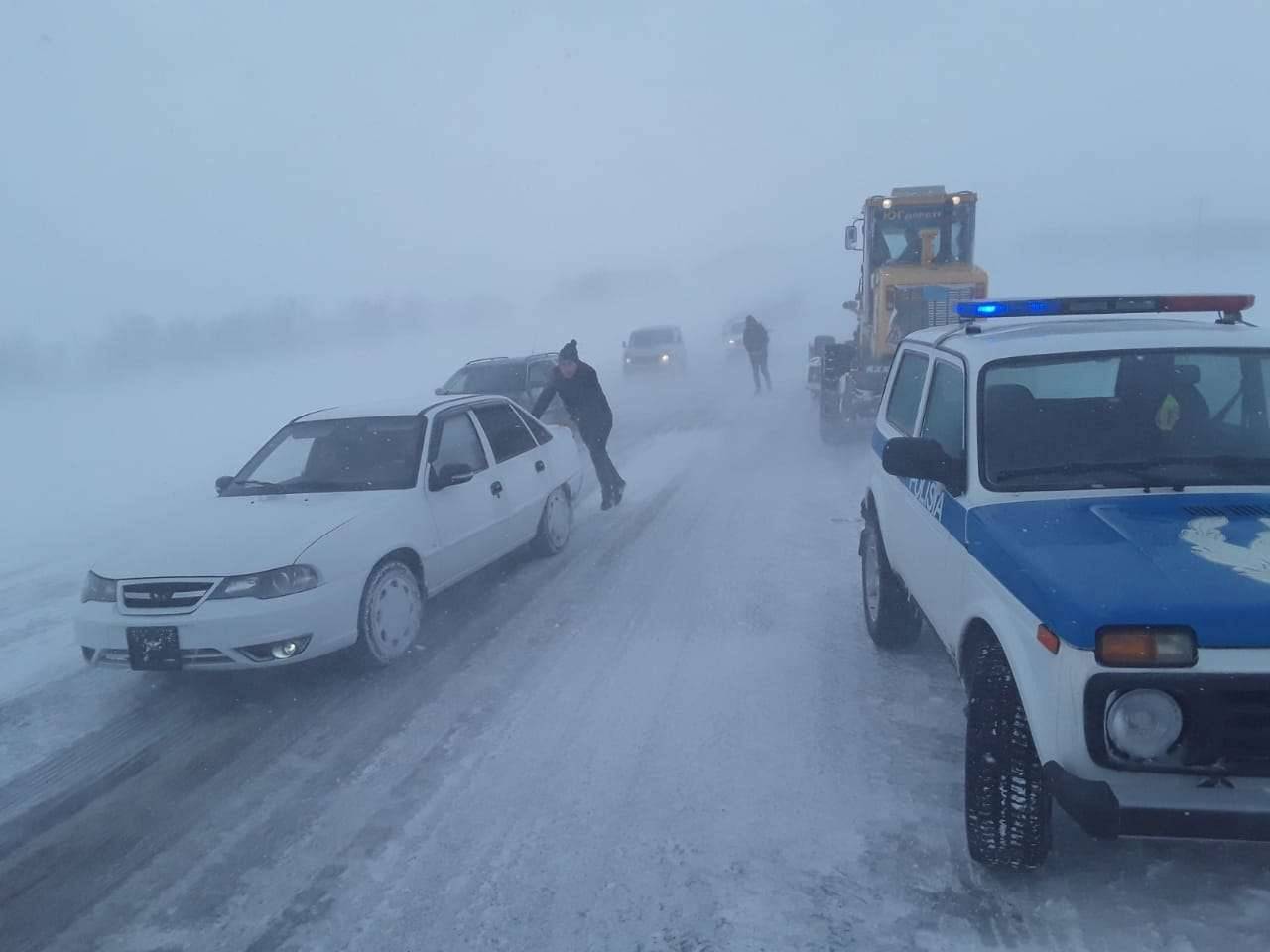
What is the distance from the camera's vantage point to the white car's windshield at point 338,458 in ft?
21.2

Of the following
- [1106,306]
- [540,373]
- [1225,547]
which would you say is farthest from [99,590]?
[540,373]

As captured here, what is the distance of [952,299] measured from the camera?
13.7m

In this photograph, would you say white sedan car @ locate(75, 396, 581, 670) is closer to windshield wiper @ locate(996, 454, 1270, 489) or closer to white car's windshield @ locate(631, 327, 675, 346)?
windshield wiper @ locate(996, 454, 1270, 489)

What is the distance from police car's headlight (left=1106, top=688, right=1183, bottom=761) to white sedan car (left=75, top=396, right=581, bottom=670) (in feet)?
12.9

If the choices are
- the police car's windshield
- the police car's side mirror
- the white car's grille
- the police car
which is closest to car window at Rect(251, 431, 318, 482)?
the white car's grille

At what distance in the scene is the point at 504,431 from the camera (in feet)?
25.9

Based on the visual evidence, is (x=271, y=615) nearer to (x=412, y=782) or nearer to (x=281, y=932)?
(x=412, y=782)

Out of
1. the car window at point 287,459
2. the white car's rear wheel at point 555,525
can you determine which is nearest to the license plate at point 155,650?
the car window at point 287,459

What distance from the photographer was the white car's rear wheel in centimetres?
823

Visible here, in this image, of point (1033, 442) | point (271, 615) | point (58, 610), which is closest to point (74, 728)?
point (271, 615)

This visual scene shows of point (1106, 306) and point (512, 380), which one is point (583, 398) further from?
point (1106, 306)

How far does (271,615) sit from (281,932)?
2.08m

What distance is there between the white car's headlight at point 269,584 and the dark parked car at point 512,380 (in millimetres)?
8220

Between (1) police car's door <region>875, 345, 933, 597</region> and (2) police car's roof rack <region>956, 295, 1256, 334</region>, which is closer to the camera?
(2) police car's roof rack <region>956, 295, 1256, 334</region>
